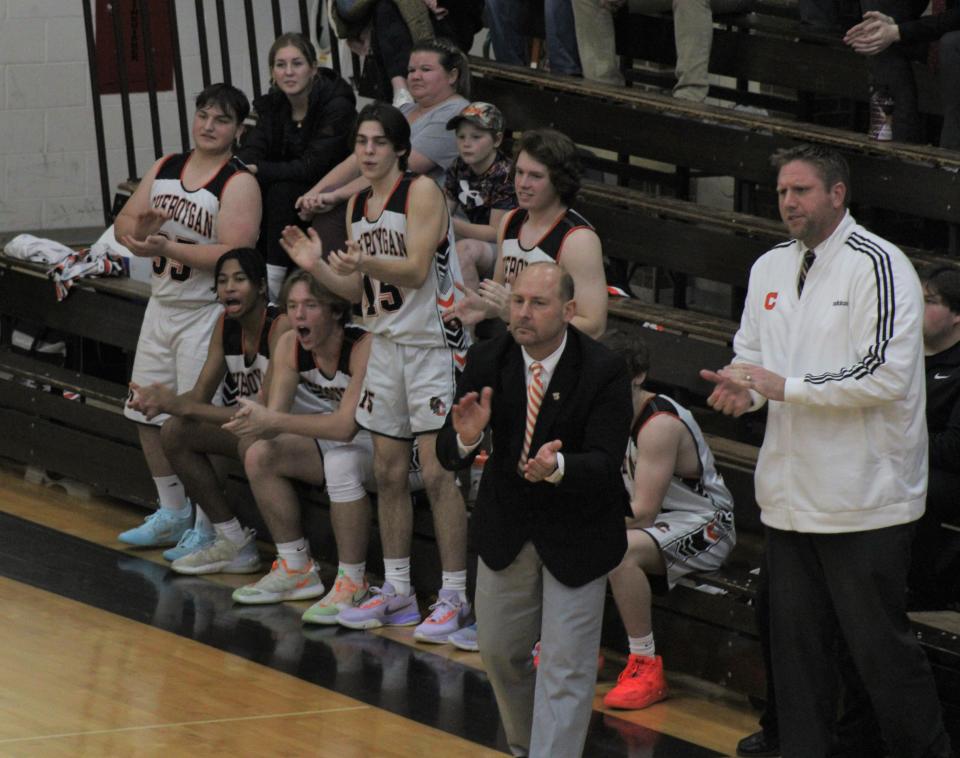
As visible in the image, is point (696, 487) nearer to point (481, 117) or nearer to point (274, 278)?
point (481, 117)

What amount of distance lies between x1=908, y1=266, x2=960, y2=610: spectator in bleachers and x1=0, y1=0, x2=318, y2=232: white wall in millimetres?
6444

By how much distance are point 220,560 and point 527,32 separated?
3090mm

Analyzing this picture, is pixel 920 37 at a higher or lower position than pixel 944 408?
higher

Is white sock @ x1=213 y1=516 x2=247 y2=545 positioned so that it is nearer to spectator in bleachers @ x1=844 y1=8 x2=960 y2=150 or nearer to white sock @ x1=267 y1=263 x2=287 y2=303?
white sock @ x1=267 y1=263 x2=287 y2=303

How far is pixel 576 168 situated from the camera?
550cm

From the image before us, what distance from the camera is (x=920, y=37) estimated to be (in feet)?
21.8

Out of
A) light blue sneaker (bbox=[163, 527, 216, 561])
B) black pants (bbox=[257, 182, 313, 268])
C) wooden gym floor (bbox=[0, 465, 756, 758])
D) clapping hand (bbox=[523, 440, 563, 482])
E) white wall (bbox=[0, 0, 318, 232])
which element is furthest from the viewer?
white wall (bbox=[0, 0, 318, 232])

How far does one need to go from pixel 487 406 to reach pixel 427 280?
5.46 ft

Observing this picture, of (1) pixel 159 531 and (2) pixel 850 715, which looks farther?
(1) pixel 159 531

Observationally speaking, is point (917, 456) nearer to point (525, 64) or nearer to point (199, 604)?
point (199, 604)

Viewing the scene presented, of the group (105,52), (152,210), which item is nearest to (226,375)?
(152,210)

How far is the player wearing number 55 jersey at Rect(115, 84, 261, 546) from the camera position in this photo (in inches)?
256

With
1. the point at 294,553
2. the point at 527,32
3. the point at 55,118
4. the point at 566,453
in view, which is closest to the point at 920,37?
the point at 527,32

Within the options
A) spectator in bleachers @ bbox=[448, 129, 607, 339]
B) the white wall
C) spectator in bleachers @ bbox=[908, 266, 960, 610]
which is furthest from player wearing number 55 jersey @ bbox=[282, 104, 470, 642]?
the white wall
